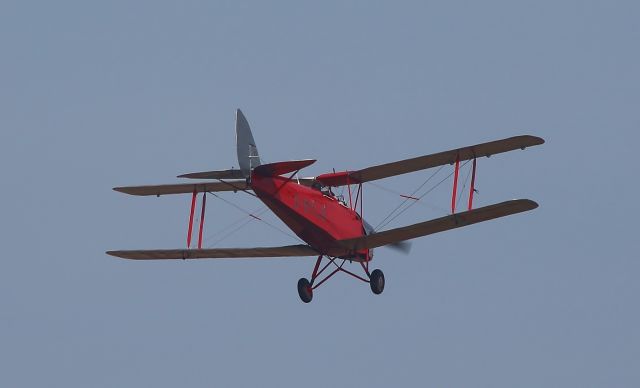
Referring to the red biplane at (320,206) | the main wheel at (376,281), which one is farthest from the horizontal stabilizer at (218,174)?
the main wheel at (376,281)

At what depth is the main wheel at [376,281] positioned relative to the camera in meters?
32.2

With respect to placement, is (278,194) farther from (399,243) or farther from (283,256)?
(399,243)

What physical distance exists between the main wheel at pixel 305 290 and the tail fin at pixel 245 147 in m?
3.27

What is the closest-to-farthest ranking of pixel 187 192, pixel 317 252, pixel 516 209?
pixel 516 209, pixel 317 252, pixel 187 192

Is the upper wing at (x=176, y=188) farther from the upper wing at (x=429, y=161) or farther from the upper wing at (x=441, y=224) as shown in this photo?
the upper wing at (x=441, y=224)

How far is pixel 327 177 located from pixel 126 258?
4.45m

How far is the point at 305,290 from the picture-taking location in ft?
104

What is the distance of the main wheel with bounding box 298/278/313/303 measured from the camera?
31.6 m

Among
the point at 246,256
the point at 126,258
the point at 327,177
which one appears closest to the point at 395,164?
the point at 327,177

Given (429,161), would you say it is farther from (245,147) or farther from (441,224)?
(245,147)

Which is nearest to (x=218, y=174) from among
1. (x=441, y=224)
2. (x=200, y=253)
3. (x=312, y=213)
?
(x=312, y=213)

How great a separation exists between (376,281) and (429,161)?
2728mm

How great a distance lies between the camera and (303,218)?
30188 millimetres

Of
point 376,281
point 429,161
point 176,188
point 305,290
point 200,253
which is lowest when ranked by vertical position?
point 305,290
